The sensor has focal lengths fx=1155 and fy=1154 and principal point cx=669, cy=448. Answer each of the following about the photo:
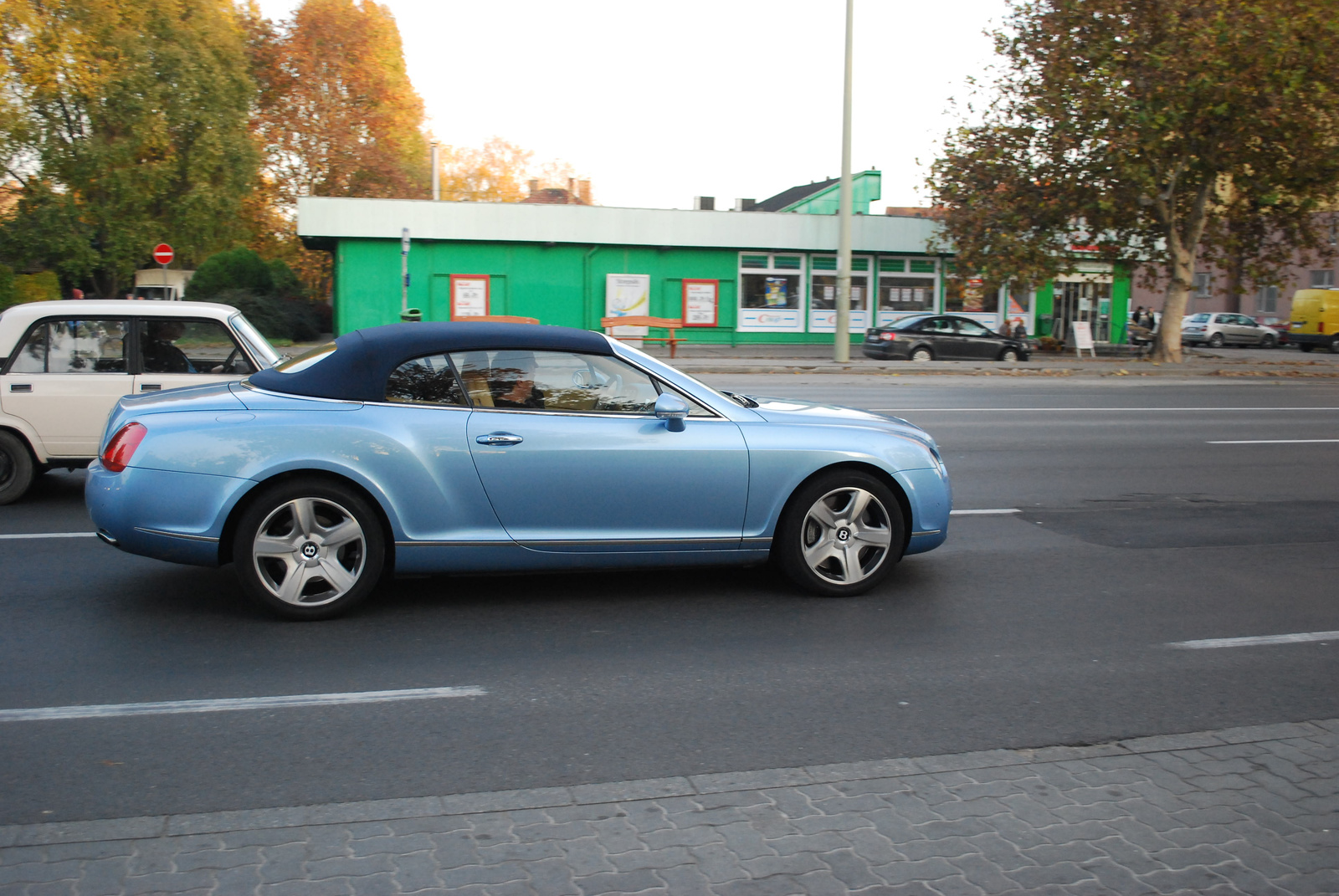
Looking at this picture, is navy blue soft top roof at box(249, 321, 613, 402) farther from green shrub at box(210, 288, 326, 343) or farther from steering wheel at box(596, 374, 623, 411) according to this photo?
green shrub at box(210, 288, 326, 343)

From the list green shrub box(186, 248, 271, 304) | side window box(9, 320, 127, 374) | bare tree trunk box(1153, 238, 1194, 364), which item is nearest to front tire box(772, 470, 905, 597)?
side window box(9, 320, 127, 374)

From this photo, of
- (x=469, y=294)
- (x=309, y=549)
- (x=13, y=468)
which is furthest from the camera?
(x=469, y=294)

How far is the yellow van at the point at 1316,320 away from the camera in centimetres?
4284

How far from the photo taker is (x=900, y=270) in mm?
38250

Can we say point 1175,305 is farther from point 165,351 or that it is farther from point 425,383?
point 425,383

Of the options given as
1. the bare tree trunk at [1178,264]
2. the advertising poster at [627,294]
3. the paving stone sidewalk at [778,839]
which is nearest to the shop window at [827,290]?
the advertising poster at [627,294]

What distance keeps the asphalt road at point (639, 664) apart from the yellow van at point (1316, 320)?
39.7 metres

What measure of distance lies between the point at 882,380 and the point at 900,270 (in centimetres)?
1507

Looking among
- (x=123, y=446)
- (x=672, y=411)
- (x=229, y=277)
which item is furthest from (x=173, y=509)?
(x=229, y=277)

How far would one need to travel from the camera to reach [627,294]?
36.6 m

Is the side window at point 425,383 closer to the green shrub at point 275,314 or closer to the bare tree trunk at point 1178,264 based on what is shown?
the bare tree trunk at point 1178,264

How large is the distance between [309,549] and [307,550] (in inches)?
0.5

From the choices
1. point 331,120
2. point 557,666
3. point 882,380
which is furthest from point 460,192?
point 557,666

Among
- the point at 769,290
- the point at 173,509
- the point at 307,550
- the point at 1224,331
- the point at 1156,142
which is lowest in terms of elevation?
the point at 307,550
